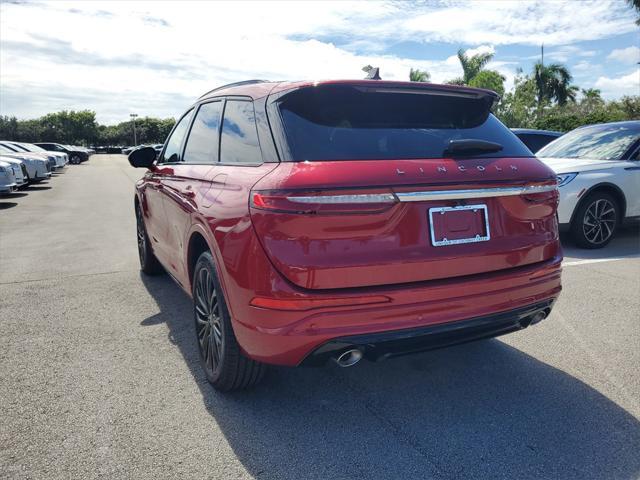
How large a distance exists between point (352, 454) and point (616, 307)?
10.4ft

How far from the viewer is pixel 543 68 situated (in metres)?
48.5

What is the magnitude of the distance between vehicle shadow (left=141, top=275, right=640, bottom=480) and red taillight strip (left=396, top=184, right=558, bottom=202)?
1168 mm

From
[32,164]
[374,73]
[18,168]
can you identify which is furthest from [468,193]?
[32,164]

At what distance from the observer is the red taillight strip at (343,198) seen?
227 centimetres

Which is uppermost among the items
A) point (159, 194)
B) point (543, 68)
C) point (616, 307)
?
point (543, 68)

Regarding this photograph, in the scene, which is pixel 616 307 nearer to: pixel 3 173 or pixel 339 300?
pixel 339 300

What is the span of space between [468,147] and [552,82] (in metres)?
52.4

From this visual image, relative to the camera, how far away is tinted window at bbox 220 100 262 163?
275cm

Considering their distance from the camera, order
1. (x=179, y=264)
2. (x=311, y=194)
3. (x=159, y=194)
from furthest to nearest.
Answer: (x=159, y=194)
(x=179, y=264)
(x=311, y=194)

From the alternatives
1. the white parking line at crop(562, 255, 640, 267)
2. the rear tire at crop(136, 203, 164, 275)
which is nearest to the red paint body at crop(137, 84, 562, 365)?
the rear tire at crop(136, 203, 164, 275)

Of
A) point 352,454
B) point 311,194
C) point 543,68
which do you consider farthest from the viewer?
point 543,68

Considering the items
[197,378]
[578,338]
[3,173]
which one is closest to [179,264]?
[197,378]

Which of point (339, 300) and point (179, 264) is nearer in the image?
point (339, 300)

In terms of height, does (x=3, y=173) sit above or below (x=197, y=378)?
above
